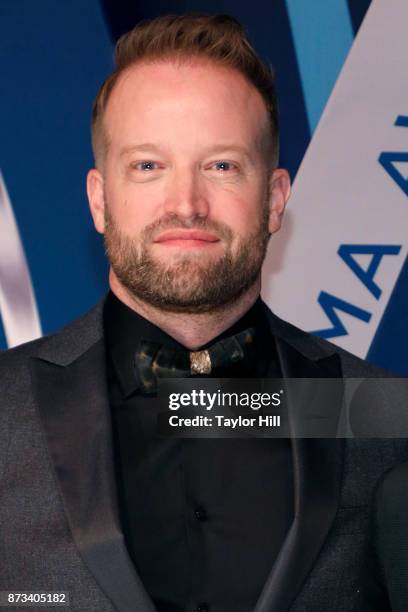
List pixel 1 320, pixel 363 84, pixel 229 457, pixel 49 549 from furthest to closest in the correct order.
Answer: pixel 363 84 → pixel 1 320 → pixel 229 457 → pixel 49 549

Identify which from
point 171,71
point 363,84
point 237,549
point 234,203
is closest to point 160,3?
point 363,84

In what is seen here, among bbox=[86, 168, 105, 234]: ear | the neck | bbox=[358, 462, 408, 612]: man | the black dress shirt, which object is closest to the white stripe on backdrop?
the neck

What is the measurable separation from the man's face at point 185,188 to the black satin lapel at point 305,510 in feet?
1.15

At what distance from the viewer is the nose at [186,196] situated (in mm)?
2736

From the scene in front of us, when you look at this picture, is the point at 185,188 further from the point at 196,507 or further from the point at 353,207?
the point at 353,207

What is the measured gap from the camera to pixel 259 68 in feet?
9.98

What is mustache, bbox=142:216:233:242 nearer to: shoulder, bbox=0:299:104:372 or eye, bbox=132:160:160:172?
eye, bbox=132:160:160:172

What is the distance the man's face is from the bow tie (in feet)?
0.38

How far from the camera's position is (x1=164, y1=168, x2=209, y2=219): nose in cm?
274

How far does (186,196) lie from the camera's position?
2746 mm

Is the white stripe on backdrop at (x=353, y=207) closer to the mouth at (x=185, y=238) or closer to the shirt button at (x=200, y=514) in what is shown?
the mouth at (x=185, y=238)

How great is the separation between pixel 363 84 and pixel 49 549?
2.21 metres

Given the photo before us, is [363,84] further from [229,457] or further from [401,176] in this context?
[229,457]

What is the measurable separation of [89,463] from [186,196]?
73 centimetres
